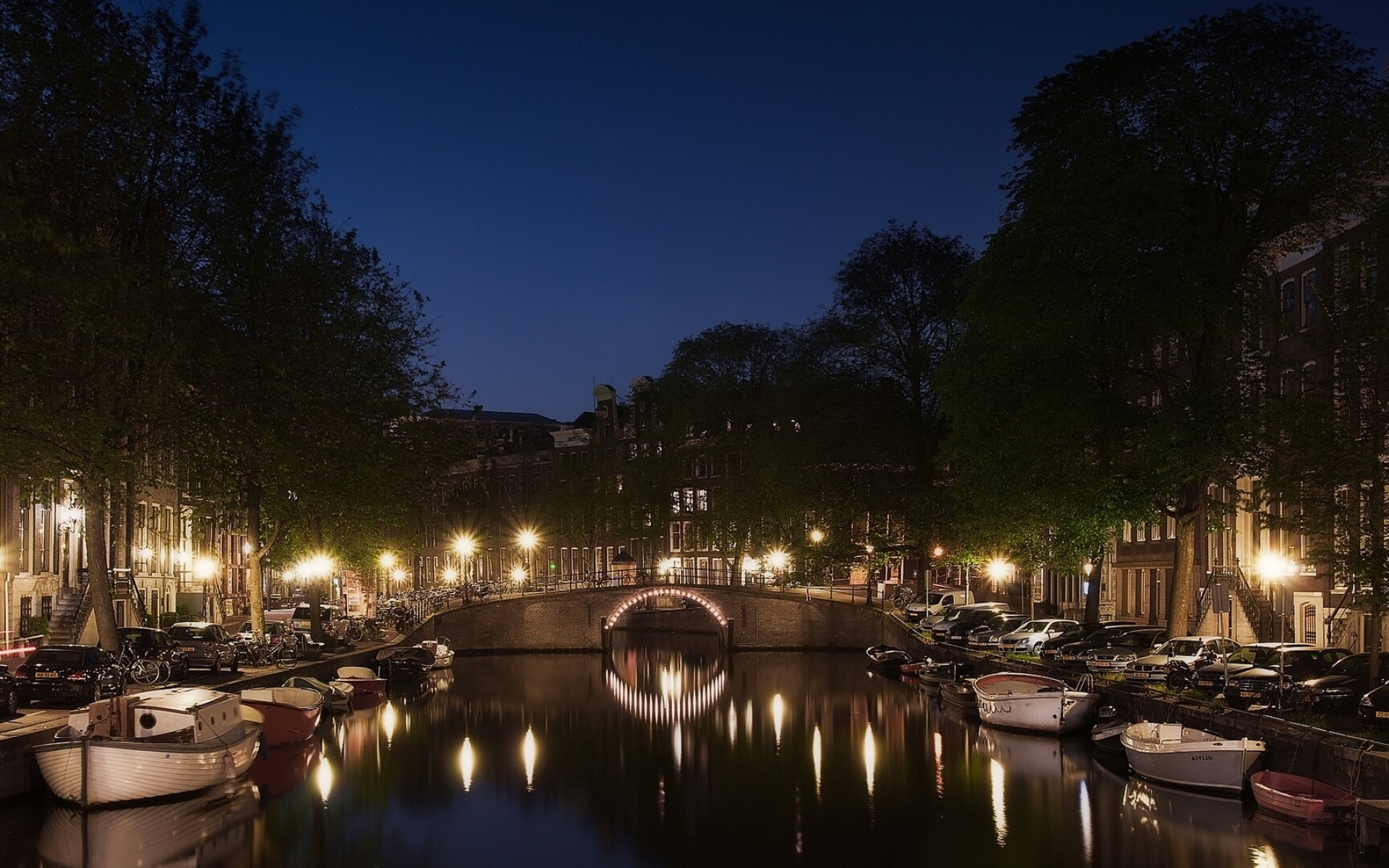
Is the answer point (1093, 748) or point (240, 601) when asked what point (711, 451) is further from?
point (1093, 748)

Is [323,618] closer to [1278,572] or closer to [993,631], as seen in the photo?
[993,631]

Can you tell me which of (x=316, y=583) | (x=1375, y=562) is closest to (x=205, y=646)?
(x=316, y=583)

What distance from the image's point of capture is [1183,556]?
134ft

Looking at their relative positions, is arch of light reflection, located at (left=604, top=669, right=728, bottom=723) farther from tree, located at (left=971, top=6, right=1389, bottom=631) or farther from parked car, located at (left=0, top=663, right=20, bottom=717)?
parked car, located at (left=0, top=663, right=20, bottom=717)

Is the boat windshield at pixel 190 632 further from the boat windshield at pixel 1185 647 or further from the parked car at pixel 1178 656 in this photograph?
the boat windshield at pixel 1185 647

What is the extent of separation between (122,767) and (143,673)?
33.9 ft

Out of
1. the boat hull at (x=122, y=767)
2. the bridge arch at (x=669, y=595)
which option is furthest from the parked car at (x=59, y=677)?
the bridge arch at (x=669, y=595)

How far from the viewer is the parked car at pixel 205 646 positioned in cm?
4431

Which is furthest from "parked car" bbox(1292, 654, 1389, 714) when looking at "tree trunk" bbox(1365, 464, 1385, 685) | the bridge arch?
the bridge arch

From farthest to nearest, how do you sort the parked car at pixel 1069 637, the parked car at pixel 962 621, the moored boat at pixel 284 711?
the parked car at pixel 962 621 → the parked car at pixel 1069 637 → the moored boat at pixel 284 711

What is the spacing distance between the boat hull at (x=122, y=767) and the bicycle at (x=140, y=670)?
323 inches

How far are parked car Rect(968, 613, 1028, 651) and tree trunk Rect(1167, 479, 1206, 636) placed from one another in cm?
1394

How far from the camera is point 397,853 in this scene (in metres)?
26.9

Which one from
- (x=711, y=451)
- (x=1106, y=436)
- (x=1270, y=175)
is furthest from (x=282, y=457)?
(x=711, y=451)
